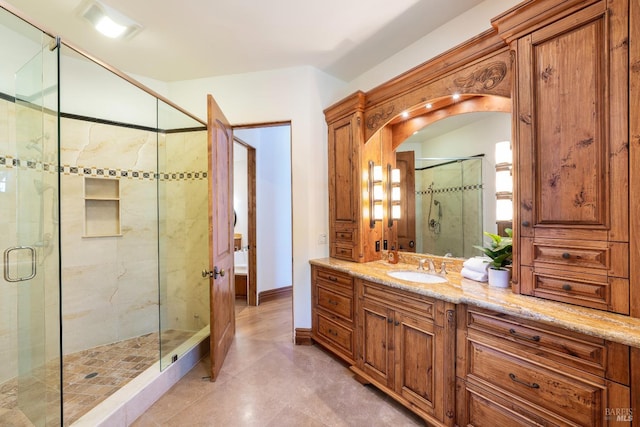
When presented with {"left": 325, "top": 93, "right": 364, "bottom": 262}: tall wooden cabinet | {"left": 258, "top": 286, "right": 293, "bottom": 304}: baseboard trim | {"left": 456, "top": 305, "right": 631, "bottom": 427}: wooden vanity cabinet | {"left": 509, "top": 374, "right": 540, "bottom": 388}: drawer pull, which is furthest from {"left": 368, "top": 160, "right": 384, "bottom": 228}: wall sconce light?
{"left": 258, "top": 286, "right": 293, "bottom": 304}: baseboard trim

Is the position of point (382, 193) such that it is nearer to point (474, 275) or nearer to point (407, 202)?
point (407, 202)

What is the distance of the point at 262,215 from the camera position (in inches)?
151

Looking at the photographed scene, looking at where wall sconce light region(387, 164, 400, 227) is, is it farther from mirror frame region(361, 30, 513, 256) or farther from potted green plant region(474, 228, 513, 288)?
potted green plant region(474, 228, 513, 288)

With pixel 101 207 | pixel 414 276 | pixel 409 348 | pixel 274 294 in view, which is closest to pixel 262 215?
pixel 274 294

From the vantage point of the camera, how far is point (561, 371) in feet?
3.58

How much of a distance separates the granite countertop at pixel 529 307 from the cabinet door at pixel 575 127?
0.34m

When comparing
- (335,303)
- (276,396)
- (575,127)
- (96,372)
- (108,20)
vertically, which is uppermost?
(108,20)

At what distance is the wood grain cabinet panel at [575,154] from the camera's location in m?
1.10

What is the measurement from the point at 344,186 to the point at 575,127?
5.36 feet

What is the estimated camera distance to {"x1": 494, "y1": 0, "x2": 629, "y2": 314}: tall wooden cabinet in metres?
1.10

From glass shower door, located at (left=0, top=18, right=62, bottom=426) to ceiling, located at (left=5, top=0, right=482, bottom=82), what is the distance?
1.46 ft

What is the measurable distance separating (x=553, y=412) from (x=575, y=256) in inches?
27.2

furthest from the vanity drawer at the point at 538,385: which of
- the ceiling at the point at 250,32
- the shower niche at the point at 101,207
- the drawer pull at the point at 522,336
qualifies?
the shower niche at the point at 101,207

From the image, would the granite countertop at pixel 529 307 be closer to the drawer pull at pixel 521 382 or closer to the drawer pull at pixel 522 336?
the drawer pull at pixel 522 336
